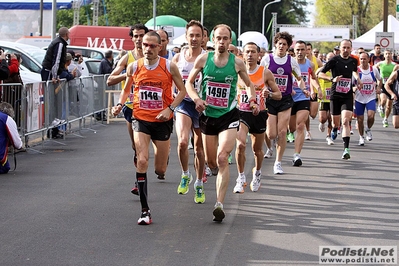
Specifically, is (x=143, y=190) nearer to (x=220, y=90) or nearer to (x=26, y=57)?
(x=220, y=90)

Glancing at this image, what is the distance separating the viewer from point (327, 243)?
754 cm

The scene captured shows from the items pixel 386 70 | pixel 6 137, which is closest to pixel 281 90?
Result: pixel 6 137

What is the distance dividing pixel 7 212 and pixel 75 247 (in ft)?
6.86

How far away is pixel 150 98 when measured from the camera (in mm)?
8664

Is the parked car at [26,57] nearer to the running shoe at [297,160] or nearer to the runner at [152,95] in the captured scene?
the running shoe at [297,160]

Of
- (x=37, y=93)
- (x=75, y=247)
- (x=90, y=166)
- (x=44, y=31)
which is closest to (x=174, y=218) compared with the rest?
(x=75, y=247)

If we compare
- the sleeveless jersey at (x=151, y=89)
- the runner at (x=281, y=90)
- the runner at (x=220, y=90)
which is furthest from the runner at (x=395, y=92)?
the sleeveless jersey at (x=151, y=89)

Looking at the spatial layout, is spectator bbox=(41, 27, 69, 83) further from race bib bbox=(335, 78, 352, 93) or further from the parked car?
→ race bib bbox=(335, 78, 352, 93)

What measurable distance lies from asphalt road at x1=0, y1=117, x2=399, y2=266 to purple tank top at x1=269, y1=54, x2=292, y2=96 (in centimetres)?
127

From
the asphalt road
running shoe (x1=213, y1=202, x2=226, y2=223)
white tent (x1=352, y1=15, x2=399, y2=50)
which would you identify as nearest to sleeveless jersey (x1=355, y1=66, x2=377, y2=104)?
the asphalt road

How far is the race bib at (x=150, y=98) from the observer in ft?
28.4

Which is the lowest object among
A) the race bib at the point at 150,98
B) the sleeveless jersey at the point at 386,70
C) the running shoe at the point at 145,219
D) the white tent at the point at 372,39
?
the running shoe at the point at 145,219

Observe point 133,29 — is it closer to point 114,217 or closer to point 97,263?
point 114,217

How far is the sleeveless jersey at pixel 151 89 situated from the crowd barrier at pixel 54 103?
6239 mm
